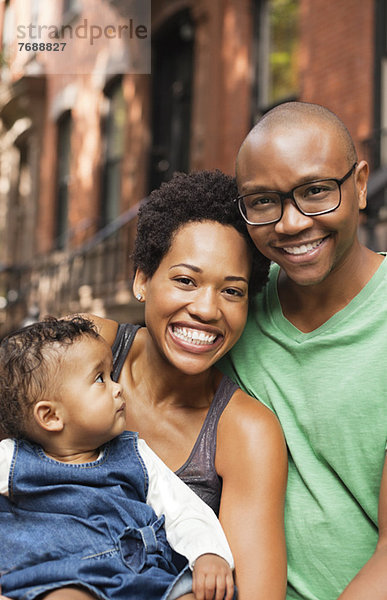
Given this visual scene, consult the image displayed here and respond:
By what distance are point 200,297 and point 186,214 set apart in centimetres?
37

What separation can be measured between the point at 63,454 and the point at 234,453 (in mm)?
596

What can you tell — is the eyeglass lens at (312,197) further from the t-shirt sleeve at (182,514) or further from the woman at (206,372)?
the t-shirt sleeve at (182,514)

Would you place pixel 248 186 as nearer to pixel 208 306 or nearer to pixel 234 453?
pixel 208 306

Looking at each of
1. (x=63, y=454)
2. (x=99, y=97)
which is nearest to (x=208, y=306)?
(x=63, y=454)

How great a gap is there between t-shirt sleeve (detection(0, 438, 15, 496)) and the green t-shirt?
94cm

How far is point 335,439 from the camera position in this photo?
2.44m

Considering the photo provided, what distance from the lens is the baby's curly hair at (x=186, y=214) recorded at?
272 centimetres

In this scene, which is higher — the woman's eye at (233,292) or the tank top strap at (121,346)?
the woman's eye at (233,292)

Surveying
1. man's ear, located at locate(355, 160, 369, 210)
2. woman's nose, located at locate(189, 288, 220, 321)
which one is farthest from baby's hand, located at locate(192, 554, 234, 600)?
man's ear, located at locate(355, 160, 369, 210)

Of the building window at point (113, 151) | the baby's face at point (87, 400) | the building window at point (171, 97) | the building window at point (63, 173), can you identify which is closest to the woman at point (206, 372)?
the baby's face at point (87, 400)

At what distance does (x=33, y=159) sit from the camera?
1802 centimetres

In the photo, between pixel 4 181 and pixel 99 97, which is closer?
pixel 99 97

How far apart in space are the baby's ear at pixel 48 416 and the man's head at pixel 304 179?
3.02 ft

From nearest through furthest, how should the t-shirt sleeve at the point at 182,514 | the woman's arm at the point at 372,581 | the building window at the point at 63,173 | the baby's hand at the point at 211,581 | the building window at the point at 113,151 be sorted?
the woman's arm at the point at 372,581 → the baby's hand at the point at 211,581 → the t-shirt sleeve at the point at 182,514 → the building window at the point at 113,151 → the building window at the point at 63,173
